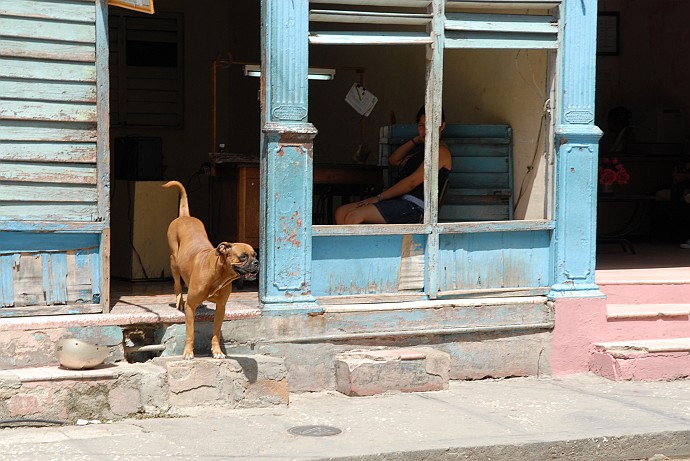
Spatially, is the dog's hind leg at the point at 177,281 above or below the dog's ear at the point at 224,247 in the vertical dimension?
below

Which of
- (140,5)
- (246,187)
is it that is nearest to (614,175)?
(246,187)

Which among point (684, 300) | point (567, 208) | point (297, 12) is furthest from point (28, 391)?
point (684, 300)

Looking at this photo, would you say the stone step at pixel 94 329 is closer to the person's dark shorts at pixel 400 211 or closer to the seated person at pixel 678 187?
the person's dark shorts at pixel 400 211

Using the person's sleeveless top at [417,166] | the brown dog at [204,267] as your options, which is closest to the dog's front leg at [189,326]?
the brown dog at [204,267]

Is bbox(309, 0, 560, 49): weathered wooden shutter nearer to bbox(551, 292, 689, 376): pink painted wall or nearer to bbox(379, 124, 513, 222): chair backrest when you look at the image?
bbox(379, 124, 513, 222): chair backrest

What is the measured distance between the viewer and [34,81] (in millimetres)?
7676

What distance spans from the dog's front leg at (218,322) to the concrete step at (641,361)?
3368 millimetres

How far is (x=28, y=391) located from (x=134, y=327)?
1075 mm

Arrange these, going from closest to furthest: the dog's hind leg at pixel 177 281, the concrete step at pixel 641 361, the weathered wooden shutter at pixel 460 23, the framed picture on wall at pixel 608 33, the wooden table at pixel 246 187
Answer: the dog's hind leg at pixel 177 281
the weathered wooden shutter at pixel 460 23
the concrete step at pixel 641 361
the wooden table at pixel 246 187
the framed picture on wall at pixel 608 33

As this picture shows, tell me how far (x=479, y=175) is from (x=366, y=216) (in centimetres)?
129

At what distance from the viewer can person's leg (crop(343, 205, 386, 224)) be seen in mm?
9230

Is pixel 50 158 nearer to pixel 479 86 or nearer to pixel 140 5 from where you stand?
pixel 140 5

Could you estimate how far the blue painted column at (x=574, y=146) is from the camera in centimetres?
909

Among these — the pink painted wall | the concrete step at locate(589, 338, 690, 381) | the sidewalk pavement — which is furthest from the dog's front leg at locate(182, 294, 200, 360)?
the concrete step at locate(589, 338, 690, 381)
